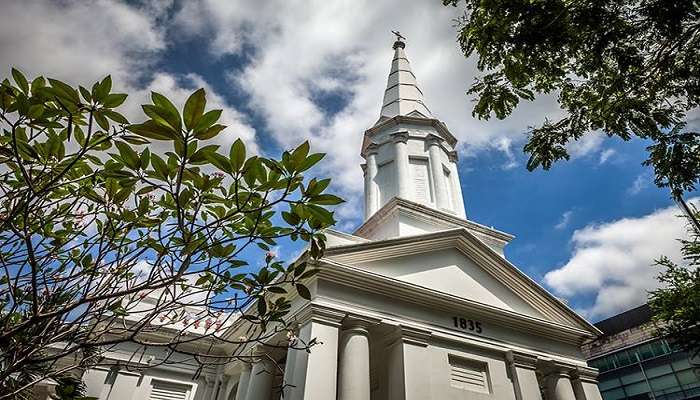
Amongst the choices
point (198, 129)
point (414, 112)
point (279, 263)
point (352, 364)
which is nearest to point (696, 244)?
point (414, 112)

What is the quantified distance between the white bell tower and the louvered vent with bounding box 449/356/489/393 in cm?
663

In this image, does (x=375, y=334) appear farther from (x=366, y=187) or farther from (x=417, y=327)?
(x=366, y=187)

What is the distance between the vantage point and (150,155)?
2363 millimetres

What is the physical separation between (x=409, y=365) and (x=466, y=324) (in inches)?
104

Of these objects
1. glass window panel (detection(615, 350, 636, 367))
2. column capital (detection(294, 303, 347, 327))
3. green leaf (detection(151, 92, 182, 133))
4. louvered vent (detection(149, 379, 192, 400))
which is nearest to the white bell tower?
column capital (detection(294, 303, 347, 327))

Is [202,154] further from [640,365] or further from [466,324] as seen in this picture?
[640,365]

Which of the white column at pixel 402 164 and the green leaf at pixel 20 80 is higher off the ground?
the white column at pixel 402 164

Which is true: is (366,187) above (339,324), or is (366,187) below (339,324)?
above

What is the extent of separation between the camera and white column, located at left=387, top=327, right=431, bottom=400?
8.80 m

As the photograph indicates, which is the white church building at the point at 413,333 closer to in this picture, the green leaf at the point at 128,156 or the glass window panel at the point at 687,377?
the green leaf at the point at 128,156

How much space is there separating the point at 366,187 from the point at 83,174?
49.6 ft

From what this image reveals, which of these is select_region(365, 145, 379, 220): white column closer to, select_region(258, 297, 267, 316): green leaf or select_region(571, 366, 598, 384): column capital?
select_region(571, 366, 598, 384): column capital

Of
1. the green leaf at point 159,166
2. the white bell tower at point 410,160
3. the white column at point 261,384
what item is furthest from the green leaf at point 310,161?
the white bell tower at point 410,160

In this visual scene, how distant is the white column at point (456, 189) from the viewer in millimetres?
17108
